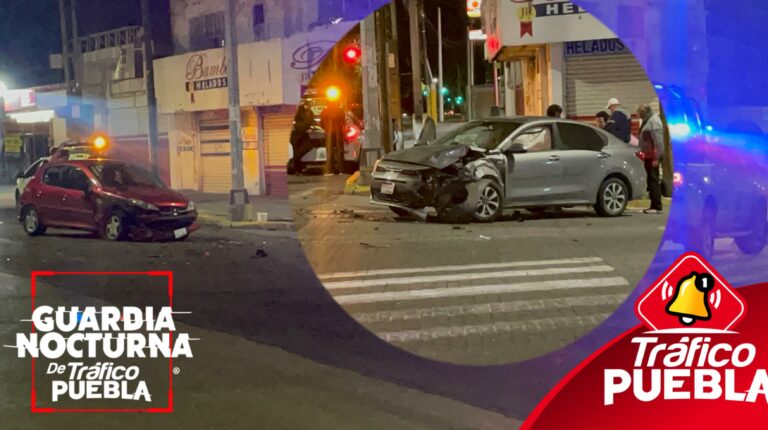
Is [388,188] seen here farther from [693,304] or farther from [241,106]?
[241,106]

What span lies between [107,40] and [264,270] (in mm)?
14372

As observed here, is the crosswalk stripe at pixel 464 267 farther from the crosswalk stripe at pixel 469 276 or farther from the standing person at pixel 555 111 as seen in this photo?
the standing person at pixel 555 111

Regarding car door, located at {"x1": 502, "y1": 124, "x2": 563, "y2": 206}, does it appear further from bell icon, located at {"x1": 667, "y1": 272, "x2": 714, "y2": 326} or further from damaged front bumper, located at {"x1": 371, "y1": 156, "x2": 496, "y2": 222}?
bell icon, located at {"x1": 667, "y1": 272, "x2": 714, "y2": 326}

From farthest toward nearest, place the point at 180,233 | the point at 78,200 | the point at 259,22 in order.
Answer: the point at 259,22
the point at 78,200
the point at 180,233

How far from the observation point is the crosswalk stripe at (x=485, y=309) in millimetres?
6465

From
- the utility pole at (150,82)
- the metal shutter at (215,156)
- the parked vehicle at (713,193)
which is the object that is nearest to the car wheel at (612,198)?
the parked vehicle at (713,193)

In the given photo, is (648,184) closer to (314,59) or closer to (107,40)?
(314,59)

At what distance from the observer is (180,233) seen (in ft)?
36.6

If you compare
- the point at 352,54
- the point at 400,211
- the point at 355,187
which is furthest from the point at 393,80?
the point at 400,211

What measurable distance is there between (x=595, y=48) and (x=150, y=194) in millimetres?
6255

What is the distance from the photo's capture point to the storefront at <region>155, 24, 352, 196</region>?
13.8 meters

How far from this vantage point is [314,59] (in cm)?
1054

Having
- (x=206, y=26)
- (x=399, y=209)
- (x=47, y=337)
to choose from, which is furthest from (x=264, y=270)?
(x=206, y=26)

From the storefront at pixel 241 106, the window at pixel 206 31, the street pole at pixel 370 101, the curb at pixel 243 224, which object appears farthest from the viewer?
the window at pixel 206 31
